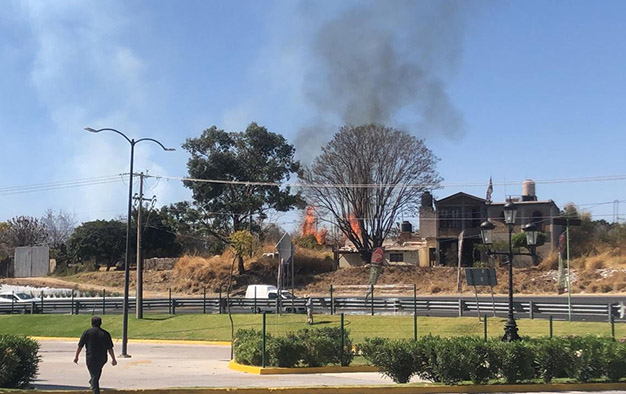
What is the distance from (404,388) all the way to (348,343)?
19.8ft

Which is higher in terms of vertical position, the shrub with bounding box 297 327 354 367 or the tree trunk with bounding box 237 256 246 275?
the tree trunk with bounding box 237 256 246 275

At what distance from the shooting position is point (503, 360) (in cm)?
1608

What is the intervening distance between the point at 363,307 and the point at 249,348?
64.7ft

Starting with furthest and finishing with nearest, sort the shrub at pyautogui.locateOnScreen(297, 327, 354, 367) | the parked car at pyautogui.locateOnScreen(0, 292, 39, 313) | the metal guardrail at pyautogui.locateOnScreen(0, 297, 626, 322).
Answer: the parked car at pyautogui.locateOnScreen(0, 292, 39, 313)
the metal guardrail at pyautogui.locateOnScreen(0, 297, 626, 322)
the shrub at pyautogui.locateOnScreen(297, 327, 354, 367)

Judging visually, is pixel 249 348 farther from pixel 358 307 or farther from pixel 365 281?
pixel 365 281

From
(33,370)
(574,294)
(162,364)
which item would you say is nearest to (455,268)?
(574,294)

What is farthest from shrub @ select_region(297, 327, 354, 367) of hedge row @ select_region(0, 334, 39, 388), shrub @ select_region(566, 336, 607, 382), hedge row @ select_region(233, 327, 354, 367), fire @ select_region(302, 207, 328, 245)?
fire @ select_region(302, 207, 328, 245)

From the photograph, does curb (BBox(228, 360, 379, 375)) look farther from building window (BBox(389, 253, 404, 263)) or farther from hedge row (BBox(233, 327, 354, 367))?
building window (BBox(389, 253, 404, 263))

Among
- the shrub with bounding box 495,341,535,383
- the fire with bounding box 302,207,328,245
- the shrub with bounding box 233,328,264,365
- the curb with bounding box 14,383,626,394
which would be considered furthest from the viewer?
the fire with bounding box 302,207,328,245

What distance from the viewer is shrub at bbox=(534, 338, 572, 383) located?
16.4 meters

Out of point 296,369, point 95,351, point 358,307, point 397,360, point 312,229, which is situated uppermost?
point 312,229

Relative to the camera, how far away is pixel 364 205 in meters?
70.4

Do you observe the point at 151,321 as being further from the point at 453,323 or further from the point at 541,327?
the point at 541,327

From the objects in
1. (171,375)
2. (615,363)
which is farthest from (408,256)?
(615,363)
